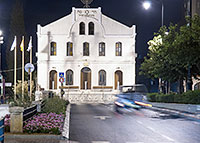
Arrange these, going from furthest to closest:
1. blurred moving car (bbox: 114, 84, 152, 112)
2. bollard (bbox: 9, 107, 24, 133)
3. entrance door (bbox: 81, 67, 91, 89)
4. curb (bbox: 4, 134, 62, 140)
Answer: entrance door (bbox: 81, 67, 91, 89), blurred moving car (bbox: 114, 84, 152, 112), bollard (bbox: 9, 107, 24, 133), curb (bbox: 4, 134, 62, 140)

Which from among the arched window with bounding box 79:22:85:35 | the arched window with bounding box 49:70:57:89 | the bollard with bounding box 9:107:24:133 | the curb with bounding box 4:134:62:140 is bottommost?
the curb with bounding box 4:134:62:140

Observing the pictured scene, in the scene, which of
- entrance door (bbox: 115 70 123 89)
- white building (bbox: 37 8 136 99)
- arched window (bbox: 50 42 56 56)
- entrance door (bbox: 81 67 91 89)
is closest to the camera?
white building (bbox: 37 8 136 99)

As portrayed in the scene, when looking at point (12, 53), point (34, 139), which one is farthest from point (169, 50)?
point (12, 53)

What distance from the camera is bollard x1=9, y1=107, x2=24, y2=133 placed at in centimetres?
1308

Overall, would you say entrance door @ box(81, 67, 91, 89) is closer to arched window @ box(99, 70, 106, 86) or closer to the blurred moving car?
arched window @ box(99, 70, 106, 86)

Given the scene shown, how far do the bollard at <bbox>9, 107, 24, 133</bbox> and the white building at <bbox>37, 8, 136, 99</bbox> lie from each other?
138 feet

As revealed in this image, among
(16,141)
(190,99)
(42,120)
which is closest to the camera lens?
(16,141)

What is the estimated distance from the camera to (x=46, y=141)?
12.0 metres

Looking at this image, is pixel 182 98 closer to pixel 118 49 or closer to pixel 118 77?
Answer: pixel 118 77

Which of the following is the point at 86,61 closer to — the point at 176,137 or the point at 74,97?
the point at 74,97

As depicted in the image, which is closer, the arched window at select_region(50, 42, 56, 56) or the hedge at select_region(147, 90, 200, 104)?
the hedge at select_region(147, 90, 200, 104)

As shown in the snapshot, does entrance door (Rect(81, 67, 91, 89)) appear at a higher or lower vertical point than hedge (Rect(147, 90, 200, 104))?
higher

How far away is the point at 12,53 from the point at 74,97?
17.9m

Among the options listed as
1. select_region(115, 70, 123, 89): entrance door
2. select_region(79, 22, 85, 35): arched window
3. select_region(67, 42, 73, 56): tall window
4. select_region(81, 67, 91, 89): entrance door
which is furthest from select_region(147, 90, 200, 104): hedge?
select_region(79, 22, 85, 35): arched window
